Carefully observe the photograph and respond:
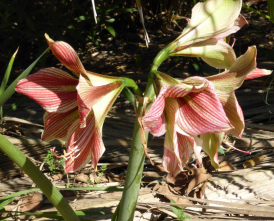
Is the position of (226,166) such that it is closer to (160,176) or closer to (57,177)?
(160,176)

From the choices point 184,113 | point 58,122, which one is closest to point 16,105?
point 58,122

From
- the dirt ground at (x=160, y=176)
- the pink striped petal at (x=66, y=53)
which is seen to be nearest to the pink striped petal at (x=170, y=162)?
the pink striped petal at (x=66, y=53)

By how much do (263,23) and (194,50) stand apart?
2.64m

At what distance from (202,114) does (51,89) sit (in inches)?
11.5

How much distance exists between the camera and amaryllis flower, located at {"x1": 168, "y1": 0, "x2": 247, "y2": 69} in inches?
24.1

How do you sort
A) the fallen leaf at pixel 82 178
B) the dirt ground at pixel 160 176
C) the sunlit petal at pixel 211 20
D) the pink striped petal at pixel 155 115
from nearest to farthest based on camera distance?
1. the pink striped petal at pixel 155 115
2. the sunlit petal at pixel 211 20
3. the dirt ground at pixel 160 176
4. the fallen leaf at pixel 82 178

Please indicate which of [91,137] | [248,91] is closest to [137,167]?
[91,137]

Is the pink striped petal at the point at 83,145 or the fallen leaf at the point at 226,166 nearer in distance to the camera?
the pink striped petal at the point at 83,145

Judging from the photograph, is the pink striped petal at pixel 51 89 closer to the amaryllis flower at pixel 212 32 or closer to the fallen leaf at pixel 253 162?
the amaryllis flower at pixel 212 32

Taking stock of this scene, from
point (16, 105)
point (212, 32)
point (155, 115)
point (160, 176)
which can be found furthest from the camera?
point (160, 176)

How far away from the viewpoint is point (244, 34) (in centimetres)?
270

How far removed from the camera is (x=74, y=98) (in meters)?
0.62

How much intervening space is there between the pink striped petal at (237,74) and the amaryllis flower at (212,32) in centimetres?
9

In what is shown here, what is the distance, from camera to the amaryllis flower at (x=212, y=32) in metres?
0.61
